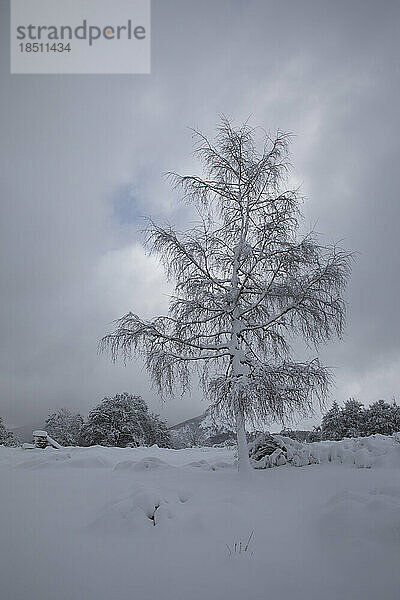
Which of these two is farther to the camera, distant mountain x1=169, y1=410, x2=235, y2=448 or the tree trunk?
distant mountain x1=169, y1=410, x2=235, y2=448

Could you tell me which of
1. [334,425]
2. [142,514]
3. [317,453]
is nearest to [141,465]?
[317,453]

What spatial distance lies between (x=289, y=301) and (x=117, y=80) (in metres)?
7.23

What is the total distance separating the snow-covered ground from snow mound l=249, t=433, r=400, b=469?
1540 millimetres

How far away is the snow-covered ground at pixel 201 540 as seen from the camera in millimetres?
3551

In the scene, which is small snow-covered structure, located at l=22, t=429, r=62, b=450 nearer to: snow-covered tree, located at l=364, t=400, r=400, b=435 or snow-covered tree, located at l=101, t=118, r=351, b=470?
snow-covered tree, located at l=101, t=118, r=351, b=470

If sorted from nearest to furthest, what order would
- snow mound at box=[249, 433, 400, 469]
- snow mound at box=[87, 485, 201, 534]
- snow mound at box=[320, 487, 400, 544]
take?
snow mound at box=[320, 487, 400, 544] < snow mound at box=[87, 485, 201, 534] < snow mound at box=[249, 433, 400, 469]

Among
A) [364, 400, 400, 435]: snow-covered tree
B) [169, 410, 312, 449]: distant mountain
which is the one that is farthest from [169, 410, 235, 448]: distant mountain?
[364, 400, 400, 435]: snow-covered tree

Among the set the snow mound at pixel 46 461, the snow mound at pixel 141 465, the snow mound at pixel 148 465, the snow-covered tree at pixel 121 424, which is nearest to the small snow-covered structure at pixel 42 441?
the snow mound at pixel 46 461

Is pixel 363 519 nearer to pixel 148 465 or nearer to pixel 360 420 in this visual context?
pixel 148 465

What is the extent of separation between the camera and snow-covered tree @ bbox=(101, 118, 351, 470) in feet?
27.5

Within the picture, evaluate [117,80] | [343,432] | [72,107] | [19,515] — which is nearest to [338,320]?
[19,515]

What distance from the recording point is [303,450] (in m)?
9.23

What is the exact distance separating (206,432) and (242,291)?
582 cm

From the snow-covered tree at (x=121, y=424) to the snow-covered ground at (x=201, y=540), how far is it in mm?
18821
